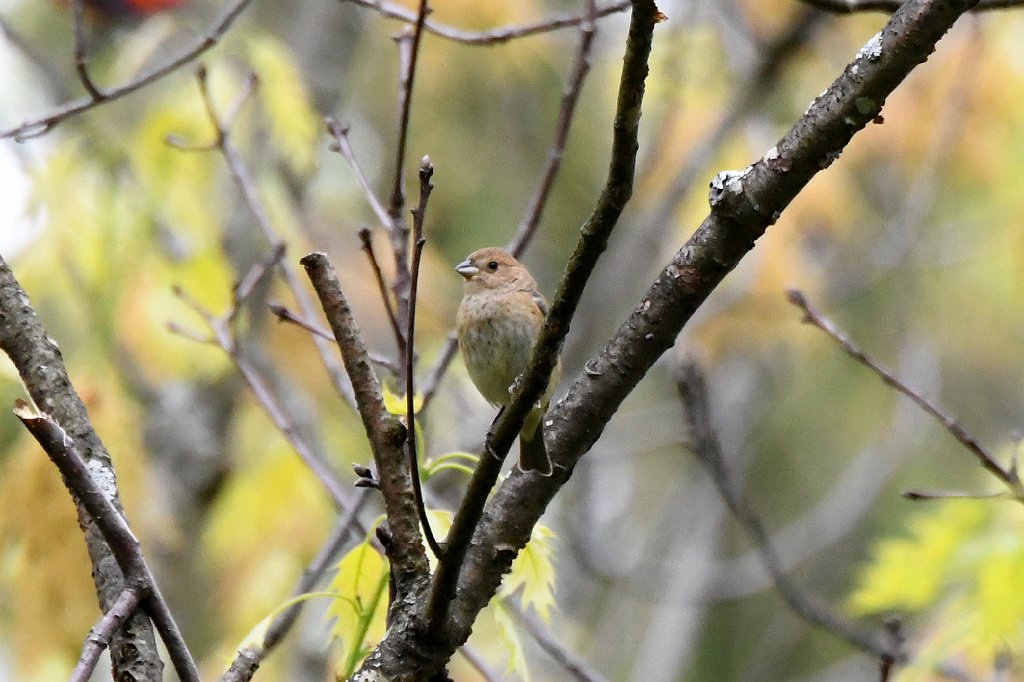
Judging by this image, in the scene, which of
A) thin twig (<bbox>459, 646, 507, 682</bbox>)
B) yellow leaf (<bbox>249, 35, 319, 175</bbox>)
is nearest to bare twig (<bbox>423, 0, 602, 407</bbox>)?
thin twig (<bbox>459, 646, 507, 682</bbox>)

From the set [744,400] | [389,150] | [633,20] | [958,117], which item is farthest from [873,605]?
[389,150]

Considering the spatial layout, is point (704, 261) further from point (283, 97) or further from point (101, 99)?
point (283, 97)

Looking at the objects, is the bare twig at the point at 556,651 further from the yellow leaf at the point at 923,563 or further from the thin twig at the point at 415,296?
the thin twig at the point at 415,296

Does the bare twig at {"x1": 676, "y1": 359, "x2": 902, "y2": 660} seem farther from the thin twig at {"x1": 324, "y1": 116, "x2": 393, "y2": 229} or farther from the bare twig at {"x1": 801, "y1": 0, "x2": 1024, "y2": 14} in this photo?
the bare twig at {"x1": 801, "y1": 0, "x2": 1024, "y2": 14}

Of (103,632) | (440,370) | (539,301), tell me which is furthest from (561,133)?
(103,632)

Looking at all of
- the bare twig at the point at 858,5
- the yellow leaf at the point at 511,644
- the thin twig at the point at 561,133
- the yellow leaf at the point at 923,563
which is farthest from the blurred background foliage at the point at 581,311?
the bare twig at the point at 858,5

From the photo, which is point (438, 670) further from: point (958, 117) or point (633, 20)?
point (958, 117)

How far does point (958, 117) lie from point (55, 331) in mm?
4719

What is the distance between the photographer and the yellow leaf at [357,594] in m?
2.28

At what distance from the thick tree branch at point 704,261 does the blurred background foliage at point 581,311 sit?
2.20 ft

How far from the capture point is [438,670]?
2.09 metres

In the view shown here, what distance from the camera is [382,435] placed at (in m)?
2.13

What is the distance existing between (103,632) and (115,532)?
0.17 metres

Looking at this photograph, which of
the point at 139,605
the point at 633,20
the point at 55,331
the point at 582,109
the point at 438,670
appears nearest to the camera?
the point at 633,20
